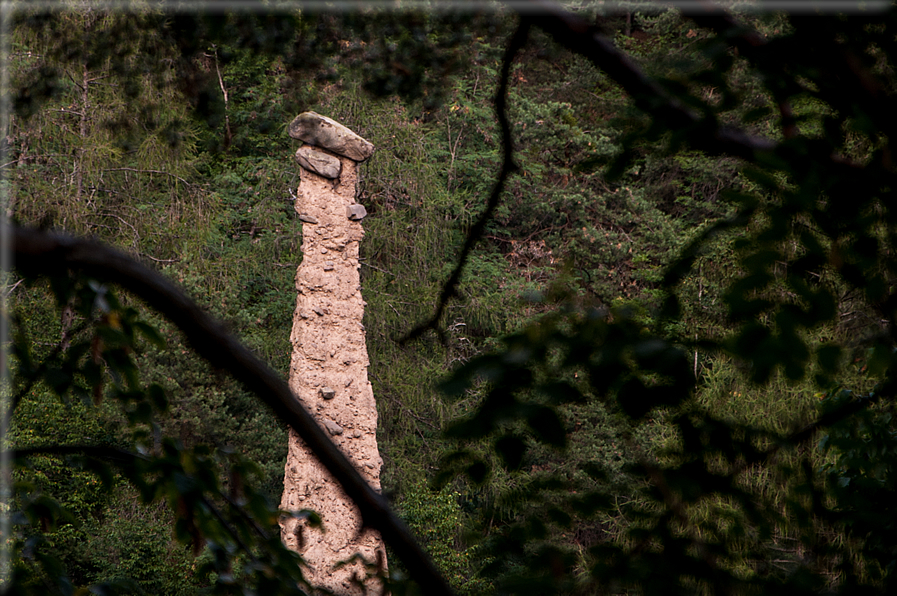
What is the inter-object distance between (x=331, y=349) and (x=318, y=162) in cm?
120

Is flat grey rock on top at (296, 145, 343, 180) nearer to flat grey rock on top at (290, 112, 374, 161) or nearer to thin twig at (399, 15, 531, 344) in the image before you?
flat grey rock on top at (290, 112, 374, 161)

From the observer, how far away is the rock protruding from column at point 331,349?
15.6ft

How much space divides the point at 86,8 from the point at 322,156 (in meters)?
3.06

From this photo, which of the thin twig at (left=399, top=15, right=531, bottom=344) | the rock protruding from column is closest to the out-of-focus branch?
the thin twig at (left=399, top=15, right=531, bottom=344)

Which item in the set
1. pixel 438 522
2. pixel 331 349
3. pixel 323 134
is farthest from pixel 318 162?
pixel 438 522

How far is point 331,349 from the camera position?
16.2 ft

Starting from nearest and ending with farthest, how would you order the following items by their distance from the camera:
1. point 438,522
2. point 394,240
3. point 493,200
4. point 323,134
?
point 493,200, point 323,134, point 438,522, point 394,240

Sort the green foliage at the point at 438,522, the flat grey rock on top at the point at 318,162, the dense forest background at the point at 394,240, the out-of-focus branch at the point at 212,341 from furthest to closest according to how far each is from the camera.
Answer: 1. the green foliage at the point at 438,522
2. the flat grey rock on top at the point at 318,162
3. the dense forest background at the point at 394,240
4. the out-of-focus branch at the point at 212,341

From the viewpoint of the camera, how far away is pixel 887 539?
116 cm

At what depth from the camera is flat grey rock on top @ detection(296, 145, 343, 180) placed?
4.96 metres

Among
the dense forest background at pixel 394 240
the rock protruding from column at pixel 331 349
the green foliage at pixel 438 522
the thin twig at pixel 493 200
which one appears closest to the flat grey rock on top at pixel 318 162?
the rock protruding from column at pixel 331 349

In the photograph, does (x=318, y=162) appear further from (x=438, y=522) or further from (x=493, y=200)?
(x=493, y=200)

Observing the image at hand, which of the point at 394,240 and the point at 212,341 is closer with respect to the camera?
the point at 212,341

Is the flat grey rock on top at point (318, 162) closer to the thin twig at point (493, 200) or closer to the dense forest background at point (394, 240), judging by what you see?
the dense forest background at point (394, 240)
